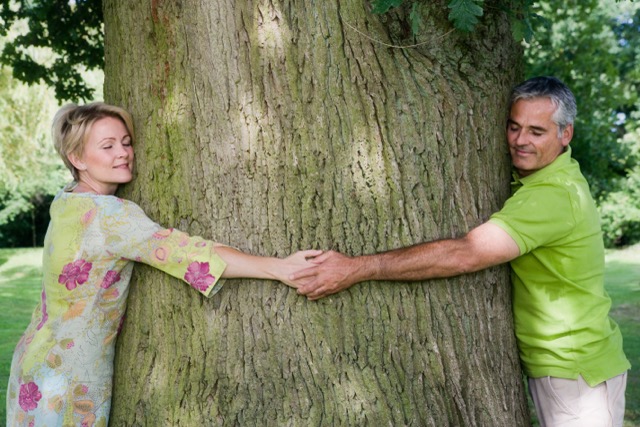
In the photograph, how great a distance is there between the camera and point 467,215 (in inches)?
127

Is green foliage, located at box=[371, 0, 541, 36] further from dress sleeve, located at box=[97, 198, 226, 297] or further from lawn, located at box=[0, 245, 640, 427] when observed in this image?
lawn, located at box=[0, 245, 640, 427]

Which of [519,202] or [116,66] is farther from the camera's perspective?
[116,66]

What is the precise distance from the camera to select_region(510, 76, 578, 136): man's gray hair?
3457mm

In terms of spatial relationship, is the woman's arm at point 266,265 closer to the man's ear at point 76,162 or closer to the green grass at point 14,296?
the man's ear at point 76,162

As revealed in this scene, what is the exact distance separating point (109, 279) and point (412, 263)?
1294mm

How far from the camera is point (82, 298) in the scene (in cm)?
320

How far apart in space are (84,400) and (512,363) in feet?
6.20

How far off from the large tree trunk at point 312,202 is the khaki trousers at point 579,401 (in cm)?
34

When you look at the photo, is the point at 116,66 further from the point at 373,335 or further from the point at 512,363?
the point at 512,363

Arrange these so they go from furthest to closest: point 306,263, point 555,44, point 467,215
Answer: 1. point 555,44
2. point 467,215
3. point 306,263

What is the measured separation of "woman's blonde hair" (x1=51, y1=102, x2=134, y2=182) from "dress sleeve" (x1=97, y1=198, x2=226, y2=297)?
35 cm

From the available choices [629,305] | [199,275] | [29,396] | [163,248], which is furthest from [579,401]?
[629,305]

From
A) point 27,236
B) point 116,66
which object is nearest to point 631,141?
point 27,236

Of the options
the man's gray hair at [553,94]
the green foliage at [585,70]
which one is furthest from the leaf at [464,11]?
the green foliage at [585,70]
